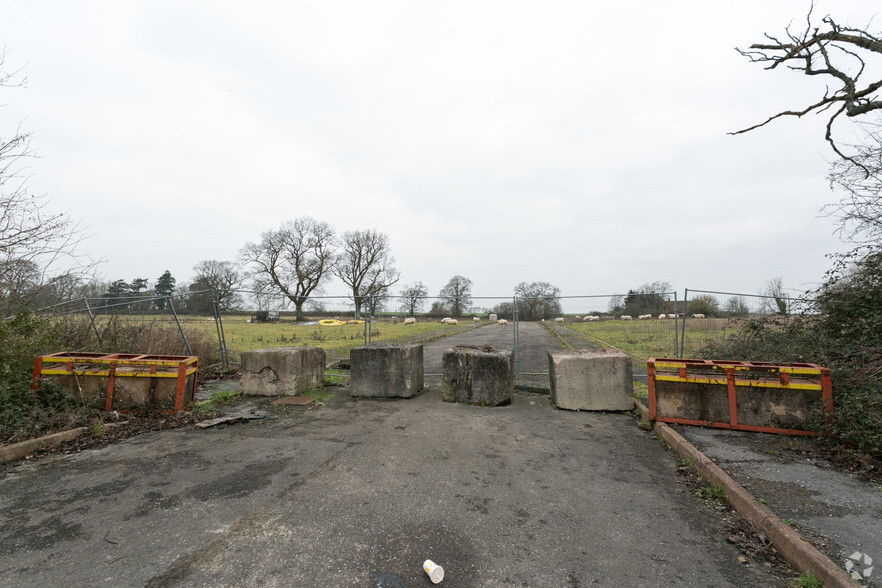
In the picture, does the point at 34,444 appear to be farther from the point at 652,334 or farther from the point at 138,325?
the point at 652,334

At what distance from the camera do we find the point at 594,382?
6.62 meters

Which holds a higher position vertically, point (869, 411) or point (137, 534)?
point (869, 411)

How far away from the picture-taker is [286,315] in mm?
11141

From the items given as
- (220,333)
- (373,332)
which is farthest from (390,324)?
(220,333)

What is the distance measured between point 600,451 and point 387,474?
2.74 metres

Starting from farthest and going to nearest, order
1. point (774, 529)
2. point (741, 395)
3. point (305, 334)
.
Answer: point (305, 334), point (741, 395), point (774, 529)

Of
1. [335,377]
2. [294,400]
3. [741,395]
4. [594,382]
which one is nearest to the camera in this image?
[741,395]

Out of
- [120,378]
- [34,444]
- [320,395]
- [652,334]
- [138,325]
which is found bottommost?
[320,395]

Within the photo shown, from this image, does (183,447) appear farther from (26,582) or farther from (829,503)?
(829,503)

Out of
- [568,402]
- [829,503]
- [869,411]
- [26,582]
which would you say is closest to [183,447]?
[26,582]

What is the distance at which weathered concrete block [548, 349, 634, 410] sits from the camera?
257 inches

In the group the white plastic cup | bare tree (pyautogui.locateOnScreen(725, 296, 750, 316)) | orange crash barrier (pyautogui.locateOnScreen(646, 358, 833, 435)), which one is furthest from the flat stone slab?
bare tree (pyautogui.locateOnScreen(725, 296, 750, 316))

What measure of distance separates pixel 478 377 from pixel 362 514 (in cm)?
414

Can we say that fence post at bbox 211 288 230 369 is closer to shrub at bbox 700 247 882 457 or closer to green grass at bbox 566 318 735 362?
green grass at bbox 566 318 735 362
